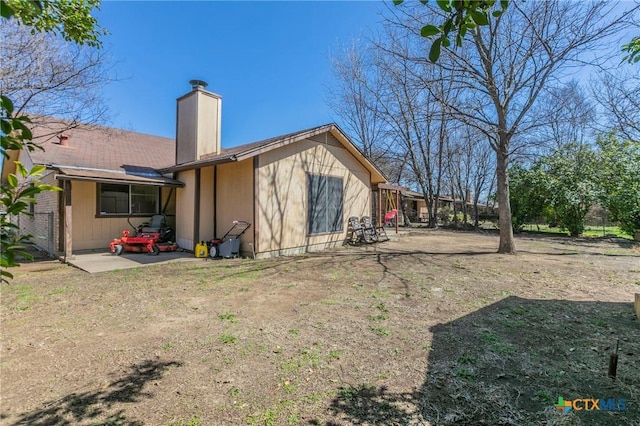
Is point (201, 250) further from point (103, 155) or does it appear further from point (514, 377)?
point (514, 377)

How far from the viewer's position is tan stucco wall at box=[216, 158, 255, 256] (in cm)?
831

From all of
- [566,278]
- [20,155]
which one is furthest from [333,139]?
[20,155]

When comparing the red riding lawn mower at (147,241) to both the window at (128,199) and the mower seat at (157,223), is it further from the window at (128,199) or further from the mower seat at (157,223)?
the window at (128,199)

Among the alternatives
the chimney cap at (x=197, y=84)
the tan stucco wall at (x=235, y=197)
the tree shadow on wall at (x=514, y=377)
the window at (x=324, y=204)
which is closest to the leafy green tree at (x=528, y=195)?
the window at (x=324, y=204)

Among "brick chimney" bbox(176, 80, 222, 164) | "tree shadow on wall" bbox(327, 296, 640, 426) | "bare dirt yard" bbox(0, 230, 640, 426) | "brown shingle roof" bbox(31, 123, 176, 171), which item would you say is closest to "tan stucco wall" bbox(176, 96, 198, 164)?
"brick chimney" bbox(176, 80, 222, 164)

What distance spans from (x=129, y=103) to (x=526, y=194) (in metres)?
18.0

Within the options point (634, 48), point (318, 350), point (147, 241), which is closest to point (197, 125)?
point (147, 241)

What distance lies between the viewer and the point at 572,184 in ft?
48.2

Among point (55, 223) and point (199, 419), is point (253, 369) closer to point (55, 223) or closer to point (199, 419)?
point (199, 419)

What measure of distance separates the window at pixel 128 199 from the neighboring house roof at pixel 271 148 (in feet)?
4.08

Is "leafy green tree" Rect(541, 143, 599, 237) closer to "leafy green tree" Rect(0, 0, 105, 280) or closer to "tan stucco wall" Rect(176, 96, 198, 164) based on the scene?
"tan stucco wall" Rect(176, 96, 198, 164)

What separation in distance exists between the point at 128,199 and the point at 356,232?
8.01 m

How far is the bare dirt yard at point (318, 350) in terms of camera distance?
89.6 inches

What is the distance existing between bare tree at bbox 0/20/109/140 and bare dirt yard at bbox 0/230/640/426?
13.0ft
